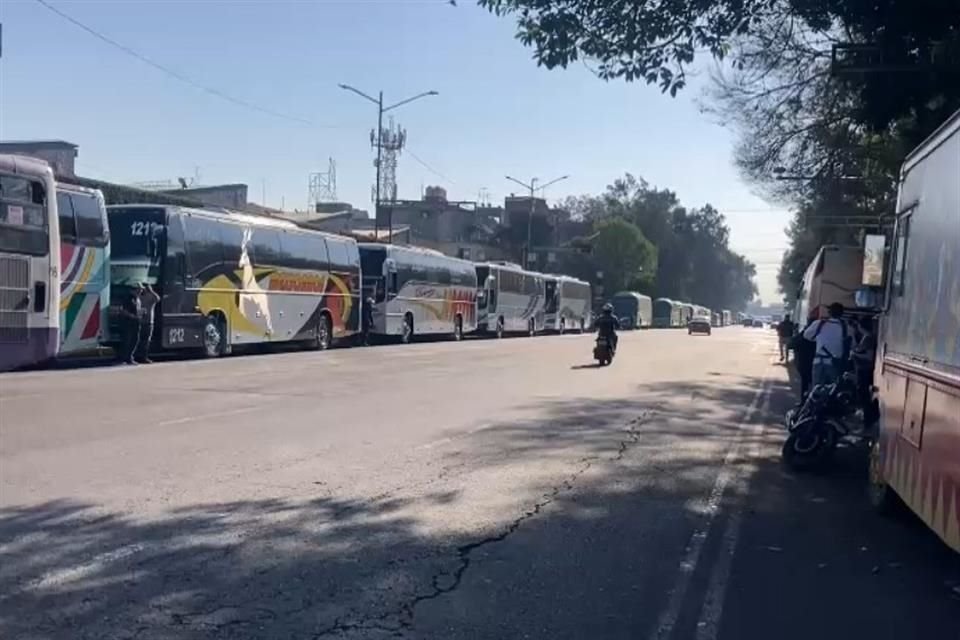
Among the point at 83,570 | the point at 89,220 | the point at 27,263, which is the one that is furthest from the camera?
the point at 89,220

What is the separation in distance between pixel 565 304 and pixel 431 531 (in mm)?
62405

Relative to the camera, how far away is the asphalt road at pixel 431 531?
5949 millimetres

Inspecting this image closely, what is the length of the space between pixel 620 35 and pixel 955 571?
7304 millimetres

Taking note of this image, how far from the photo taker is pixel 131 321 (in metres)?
24.6

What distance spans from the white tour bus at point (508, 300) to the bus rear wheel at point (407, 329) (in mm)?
10241

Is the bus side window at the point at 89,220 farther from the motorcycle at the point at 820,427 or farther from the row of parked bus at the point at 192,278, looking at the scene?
the motorcycle at the point at 820,427

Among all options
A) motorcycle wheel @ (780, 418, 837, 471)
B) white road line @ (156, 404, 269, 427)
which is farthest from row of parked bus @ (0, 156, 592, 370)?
motorcycle wheel @ (780, 418, 837, 471)

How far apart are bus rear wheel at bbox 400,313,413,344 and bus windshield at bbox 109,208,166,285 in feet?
57.0

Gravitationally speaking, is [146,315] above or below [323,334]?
above

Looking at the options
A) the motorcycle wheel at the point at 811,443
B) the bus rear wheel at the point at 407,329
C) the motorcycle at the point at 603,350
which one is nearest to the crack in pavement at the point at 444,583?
the motorcycle wheel at the point at 811,443

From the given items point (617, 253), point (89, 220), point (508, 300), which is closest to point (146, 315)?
point (89, 220)

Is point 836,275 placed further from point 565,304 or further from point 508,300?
point 565,304

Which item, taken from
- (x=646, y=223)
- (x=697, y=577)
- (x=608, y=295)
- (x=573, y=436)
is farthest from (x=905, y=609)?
(x=646, y=223)

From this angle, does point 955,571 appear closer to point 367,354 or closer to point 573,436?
point 573,436
